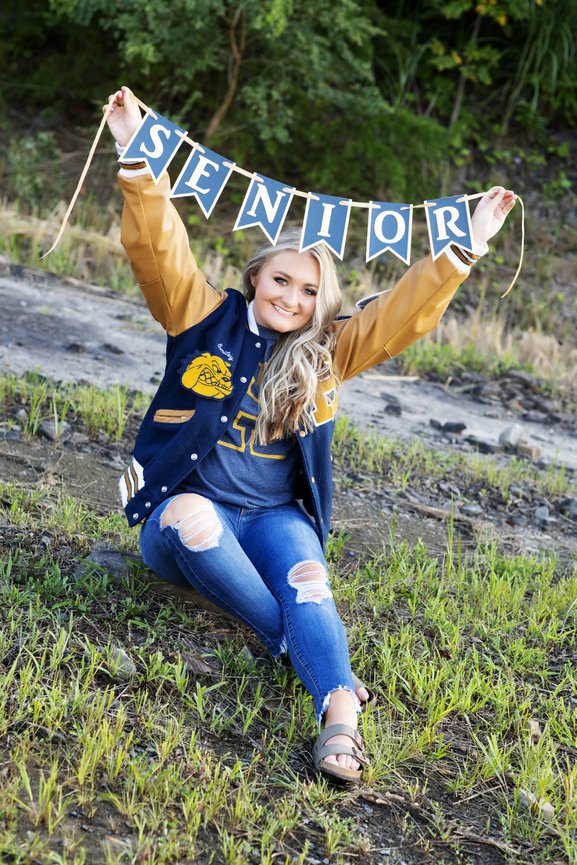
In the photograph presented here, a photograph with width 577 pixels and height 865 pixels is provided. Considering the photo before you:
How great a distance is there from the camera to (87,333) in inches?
246

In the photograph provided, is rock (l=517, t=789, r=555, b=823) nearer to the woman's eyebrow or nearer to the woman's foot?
the woman's foot

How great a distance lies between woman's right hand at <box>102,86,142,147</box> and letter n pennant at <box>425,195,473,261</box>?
3.29 feet

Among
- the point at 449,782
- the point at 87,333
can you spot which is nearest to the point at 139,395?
the point at 87,333

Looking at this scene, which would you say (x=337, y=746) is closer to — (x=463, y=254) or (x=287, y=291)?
(x=287, y=291)

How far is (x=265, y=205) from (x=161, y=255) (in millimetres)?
505

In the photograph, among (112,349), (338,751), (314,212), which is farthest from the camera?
(112,349)

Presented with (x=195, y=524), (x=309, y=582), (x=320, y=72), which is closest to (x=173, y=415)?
(x=195, y=524)

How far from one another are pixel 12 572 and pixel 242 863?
1.37 metres

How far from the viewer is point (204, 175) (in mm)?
3002

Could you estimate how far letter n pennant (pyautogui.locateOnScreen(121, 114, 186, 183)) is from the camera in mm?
2691

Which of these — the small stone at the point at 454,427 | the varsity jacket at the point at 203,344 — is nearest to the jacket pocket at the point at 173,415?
the varsity jacket at the point at 203,344

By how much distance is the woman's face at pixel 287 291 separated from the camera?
2932mm

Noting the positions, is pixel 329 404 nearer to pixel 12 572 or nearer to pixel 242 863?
pixel 12 572

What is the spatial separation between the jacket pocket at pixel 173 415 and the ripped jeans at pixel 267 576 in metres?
0.27
